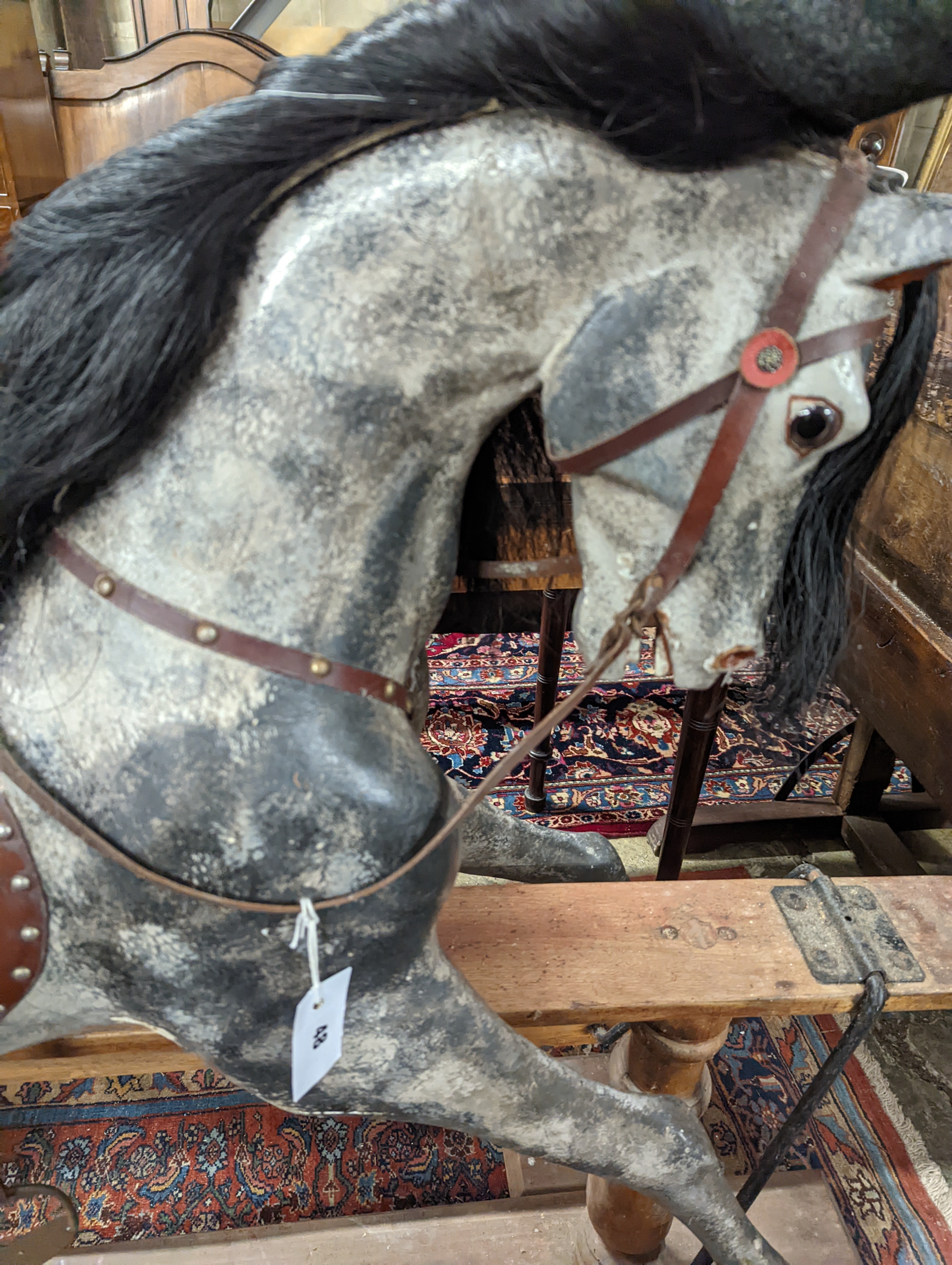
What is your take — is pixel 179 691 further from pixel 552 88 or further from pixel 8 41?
pixel 8 41

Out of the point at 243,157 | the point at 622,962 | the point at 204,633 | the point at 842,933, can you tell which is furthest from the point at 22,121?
the point at 842,933

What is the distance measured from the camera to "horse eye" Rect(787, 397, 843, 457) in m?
0.51

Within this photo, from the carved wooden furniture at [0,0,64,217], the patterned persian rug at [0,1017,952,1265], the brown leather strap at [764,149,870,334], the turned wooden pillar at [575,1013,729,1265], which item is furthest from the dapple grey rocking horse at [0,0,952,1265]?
the carved wooden furniture at [0,0,64,217]

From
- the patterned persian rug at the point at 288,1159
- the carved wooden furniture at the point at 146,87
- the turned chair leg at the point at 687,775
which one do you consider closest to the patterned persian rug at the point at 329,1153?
the patterned persian rug at the point at 288,1159

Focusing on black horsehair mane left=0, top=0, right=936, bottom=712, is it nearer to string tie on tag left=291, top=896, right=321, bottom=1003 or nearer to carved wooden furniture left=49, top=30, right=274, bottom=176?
string tie on tag left=291, top=896, right=321, bottom=1003

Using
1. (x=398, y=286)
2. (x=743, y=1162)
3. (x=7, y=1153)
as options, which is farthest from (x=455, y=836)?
(x=7, y=1153)

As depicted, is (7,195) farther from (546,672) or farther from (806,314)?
(806,314)

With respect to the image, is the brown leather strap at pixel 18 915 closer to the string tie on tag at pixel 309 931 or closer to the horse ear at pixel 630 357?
the string tie on tag at pixel 309 931

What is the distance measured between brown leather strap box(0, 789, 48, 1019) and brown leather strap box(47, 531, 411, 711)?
0.15 m

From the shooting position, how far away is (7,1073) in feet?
2.77

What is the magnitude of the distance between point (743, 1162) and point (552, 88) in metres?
1.64

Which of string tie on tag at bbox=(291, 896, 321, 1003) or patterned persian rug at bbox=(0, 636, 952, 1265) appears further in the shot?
patterned persian rug at bbox=(0, 636, 952, 1265)

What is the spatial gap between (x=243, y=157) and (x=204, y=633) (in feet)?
0.99

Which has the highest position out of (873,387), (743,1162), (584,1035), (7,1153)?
(873,387)
